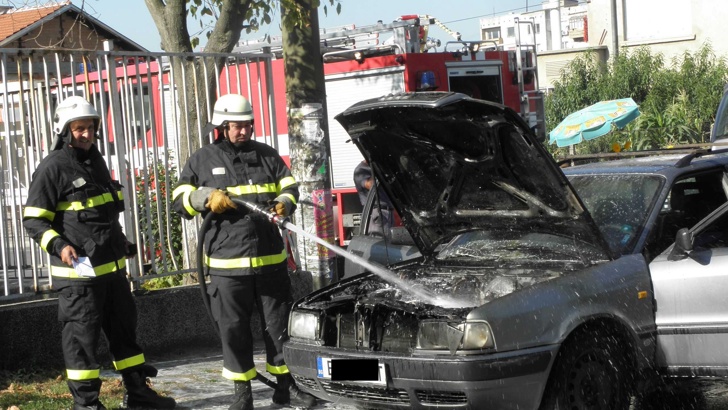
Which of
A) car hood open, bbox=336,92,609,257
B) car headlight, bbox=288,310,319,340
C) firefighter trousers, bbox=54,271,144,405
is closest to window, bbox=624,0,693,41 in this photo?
car hood open, bbox=336,92,609,257

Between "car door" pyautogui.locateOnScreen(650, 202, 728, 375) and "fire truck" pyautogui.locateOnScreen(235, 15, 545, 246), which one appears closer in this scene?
"car door" pyautogui.locateOnScreen(650, 202, 728, 375)

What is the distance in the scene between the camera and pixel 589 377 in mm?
5125

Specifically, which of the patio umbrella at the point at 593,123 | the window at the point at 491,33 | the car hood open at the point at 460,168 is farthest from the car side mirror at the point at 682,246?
the window at the point at 491,33

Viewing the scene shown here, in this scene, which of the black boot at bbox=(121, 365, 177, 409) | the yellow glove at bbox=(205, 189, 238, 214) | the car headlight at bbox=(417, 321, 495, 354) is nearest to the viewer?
the car headlight at bbox=(417, 321, 495, 354)

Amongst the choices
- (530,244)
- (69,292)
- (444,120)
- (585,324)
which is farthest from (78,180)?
(585,324)

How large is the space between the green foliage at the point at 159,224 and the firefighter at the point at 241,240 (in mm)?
2098

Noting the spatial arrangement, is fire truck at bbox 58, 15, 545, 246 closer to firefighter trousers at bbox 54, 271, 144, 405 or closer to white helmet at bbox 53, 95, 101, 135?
white helmet at bbox 53, 95, 101, 135

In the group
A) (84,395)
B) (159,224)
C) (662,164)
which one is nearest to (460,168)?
(662,164)

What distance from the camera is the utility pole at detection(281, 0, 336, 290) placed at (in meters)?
8.09

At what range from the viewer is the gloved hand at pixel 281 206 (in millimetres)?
6289

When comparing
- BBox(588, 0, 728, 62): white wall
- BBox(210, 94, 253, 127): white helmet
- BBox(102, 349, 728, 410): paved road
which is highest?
BBox(588, 0, 728, 62): white wall

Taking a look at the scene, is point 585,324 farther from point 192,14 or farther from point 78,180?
point 192,14

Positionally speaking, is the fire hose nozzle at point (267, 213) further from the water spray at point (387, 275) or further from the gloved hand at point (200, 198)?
the gloved hand at point (200, 198)

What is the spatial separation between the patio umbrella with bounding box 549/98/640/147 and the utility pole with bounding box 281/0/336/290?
9582 millimetres
